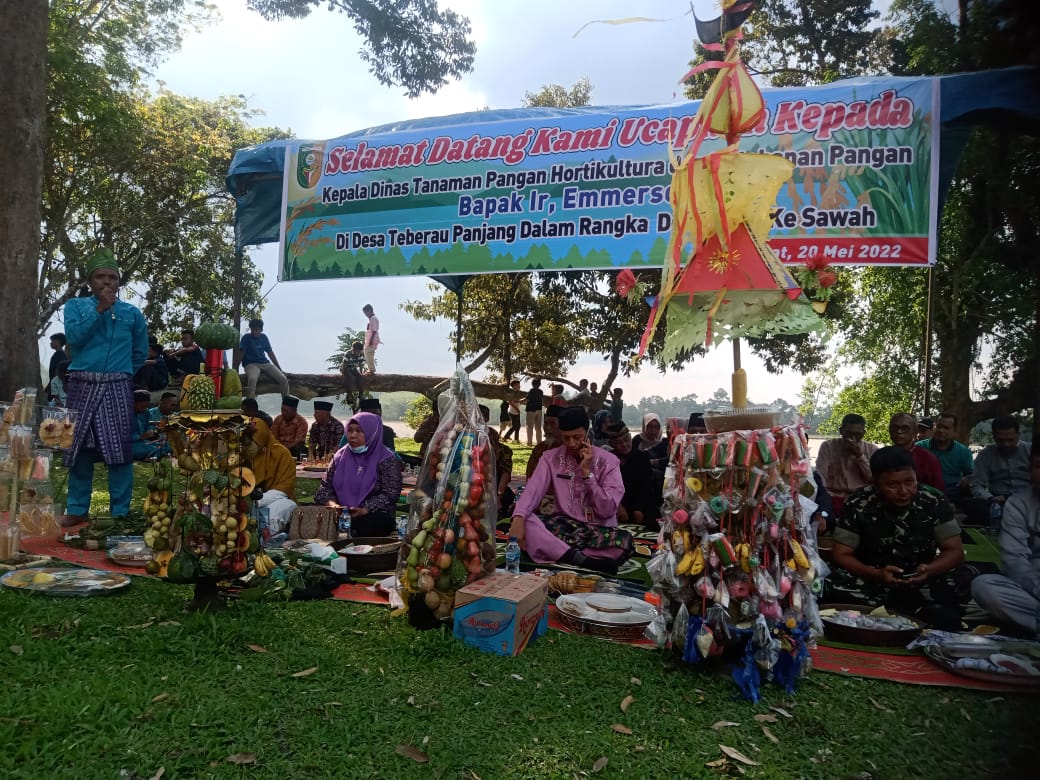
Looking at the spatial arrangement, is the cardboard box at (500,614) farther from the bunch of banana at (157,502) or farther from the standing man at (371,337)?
the standing man at (371,337)

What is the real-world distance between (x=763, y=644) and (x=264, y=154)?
7319 millimetres

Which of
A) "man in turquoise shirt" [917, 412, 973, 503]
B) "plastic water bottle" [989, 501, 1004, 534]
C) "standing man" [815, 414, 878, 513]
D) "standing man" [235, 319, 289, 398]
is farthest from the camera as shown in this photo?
"standing man" [235, 319, 289, 398]

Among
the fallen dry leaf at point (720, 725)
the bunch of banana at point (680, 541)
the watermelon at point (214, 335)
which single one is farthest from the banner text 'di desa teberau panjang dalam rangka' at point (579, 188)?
the fallen dry leaf at point (720, 725)

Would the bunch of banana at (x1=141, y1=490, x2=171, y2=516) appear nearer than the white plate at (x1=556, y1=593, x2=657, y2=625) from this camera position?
No

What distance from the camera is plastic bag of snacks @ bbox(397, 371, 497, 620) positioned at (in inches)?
140

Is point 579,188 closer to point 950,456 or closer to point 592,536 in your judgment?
point 592,536

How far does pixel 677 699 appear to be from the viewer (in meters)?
2.88

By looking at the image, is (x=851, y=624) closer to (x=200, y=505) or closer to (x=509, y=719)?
(x=509, y=719)

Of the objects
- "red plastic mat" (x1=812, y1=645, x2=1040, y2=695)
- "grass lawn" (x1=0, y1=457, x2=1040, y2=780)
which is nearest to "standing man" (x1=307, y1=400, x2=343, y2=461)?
"grass lawn" (x1=0, y1=457, x2=1040, y2=780)

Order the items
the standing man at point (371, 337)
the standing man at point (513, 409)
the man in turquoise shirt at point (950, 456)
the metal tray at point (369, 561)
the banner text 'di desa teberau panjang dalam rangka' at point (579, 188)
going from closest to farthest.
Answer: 1. the metal tray at point (369, 561)
2. the banner text 'di desa teberau panjang dalam rangka' at point (579, 188)
3. the man in turquoise shirt at point (950, 456)
4. the standing man at point (371, 337)
5. the standing man at point (513, 409)

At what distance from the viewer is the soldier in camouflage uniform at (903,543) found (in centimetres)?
376

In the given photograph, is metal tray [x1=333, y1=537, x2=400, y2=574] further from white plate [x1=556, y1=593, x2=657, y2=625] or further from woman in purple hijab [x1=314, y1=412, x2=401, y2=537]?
white plate [x1=556, y1=593, x2=657, y2=625]

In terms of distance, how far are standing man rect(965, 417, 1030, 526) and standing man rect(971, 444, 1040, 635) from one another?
3.45m

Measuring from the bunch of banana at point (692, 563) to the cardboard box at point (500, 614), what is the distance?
0.76 metres
